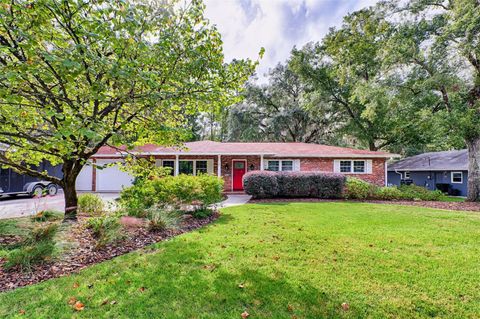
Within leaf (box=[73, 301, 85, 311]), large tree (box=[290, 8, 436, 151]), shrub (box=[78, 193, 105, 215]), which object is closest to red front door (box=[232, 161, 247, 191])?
large tree (box=[290, 8, 436, 151])

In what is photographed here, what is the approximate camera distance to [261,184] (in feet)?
38.1

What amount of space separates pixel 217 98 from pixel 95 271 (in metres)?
3.69

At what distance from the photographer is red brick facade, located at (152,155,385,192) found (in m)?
15.4

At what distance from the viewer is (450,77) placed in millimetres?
11469

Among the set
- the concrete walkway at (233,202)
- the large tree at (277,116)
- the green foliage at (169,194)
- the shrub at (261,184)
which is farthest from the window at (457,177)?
the green foliage at (169,194)

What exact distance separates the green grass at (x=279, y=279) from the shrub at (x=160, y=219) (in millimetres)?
765

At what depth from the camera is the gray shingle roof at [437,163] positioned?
1780 centimetres

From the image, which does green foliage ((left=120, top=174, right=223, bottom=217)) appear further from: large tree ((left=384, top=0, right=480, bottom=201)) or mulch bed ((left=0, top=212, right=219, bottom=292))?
large tree ((left=384, top=0, right=480, bottom=201))

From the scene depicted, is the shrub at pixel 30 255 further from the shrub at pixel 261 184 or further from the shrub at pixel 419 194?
the shrub at pixel 419 194

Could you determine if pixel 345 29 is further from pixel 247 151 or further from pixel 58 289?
pixel 58 289

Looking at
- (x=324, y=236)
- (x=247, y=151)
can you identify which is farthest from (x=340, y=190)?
(x=324, y=236)

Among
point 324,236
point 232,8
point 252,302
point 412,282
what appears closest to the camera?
point 252,302

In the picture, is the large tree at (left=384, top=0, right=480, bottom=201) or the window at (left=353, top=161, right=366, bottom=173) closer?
the large tree at (left=384, top=0, right=480, bottom=201)

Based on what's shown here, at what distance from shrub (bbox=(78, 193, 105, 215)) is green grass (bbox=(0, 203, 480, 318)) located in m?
3.74
